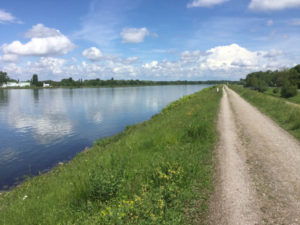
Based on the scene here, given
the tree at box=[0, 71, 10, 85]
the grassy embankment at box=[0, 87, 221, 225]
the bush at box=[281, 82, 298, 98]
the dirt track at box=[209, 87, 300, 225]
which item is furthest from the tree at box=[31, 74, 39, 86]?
the dirt track at box=[209, 87, 300, 225]

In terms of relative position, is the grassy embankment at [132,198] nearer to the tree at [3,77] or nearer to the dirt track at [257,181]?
the dirt track at [257,181]

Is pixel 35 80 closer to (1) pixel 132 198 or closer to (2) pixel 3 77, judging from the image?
(2) pixel 3 77

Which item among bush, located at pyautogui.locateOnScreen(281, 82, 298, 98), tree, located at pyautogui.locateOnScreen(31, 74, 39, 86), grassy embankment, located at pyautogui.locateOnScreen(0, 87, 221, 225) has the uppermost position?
tree, located at pyautogui.locateOnScreen(31, 74, 39, 86)

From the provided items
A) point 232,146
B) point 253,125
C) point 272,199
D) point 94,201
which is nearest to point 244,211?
point 272,199

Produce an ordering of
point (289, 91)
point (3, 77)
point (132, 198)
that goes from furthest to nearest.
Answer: point (3, 77), point (289, 91), point (132, 198)

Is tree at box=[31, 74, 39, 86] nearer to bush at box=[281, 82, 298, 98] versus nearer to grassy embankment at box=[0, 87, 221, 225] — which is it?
bush at box=[281, 82, 298, 98]

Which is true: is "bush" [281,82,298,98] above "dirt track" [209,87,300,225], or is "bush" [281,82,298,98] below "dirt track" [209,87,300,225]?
above

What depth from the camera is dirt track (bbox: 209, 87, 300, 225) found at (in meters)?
4.93

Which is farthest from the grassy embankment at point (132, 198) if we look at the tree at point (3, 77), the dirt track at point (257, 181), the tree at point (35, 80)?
the tree at point (3, 77)

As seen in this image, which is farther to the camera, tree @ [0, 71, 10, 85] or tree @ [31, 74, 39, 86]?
tree @ [31, 74, 39, 86]

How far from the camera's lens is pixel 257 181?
654 cm

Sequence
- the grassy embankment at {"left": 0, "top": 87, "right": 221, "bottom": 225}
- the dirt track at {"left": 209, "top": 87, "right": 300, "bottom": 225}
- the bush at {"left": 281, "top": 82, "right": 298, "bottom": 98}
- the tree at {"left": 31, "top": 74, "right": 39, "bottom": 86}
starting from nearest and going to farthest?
the grassy embankment at {"left": 0, "top": 87, "right": 221, "bottom": 225} < the dirt track at {"left": 209, "top": 87, "right": 300, "bottom": 225} < the bush at {"left": 281, "top": 82, "right": 298, "bottom": 98} < the tree at {"left": 31, "top": 74, "right": 39, "bottom": 86}

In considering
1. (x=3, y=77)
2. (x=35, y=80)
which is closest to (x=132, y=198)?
(x=35, y=80)

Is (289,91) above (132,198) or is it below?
above
